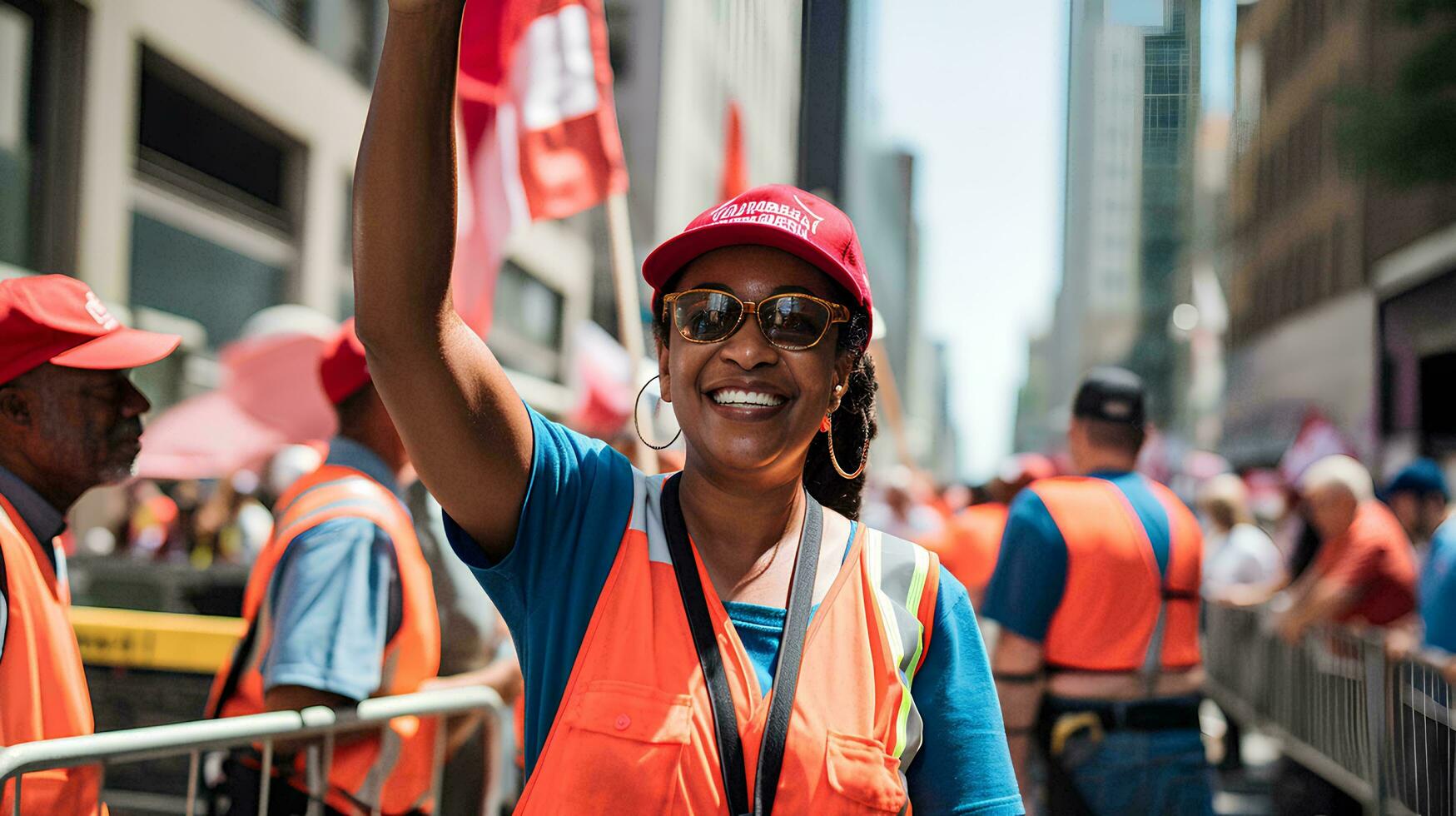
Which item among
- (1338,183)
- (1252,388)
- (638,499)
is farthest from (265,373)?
(1252,388)

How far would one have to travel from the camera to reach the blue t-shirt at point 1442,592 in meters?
4.90

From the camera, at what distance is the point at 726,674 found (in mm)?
1758

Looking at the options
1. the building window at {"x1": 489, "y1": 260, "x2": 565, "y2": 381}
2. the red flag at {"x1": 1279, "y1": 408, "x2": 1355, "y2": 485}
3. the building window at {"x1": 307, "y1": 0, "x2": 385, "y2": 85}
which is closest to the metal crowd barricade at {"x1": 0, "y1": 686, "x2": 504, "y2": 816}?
the red flag at {"x1": 1279, "y1": 408, "x2": 1355, "y2": 485}

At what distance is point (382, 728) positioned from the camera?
3.10 meters

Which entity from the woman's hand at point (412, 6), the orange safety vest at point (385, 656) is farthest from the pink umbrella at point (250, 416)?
the woman's hand at point (412, 6)

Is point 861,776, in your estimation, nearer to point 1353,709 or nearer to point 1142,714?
point 1142,714

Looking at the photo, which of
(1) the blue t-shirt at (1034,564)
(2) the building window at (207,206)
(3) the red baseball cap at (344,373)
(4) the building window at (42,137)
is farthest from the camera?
(2) the building window at (207,206)

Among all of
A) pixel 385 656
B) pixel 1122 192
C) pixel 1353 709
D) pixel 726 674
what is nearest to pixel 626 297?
pixel 385 656

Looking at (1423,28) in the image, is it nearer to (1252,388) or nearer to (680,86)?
(680,86)

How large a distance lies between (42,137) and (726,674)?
12.0 meters

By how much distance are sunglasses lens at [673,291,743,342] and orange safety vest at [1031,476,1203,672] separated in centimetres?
276

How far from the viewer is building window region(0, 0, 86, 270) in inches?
439

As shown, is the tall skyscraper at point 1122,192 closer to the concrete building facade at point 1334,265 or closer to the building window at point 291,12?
the concrete building facade at point 1334,265

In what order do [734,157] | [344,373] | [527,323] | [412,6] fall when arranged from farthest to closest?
[527,323] → [734,157] → [344,373] → [412,6]
